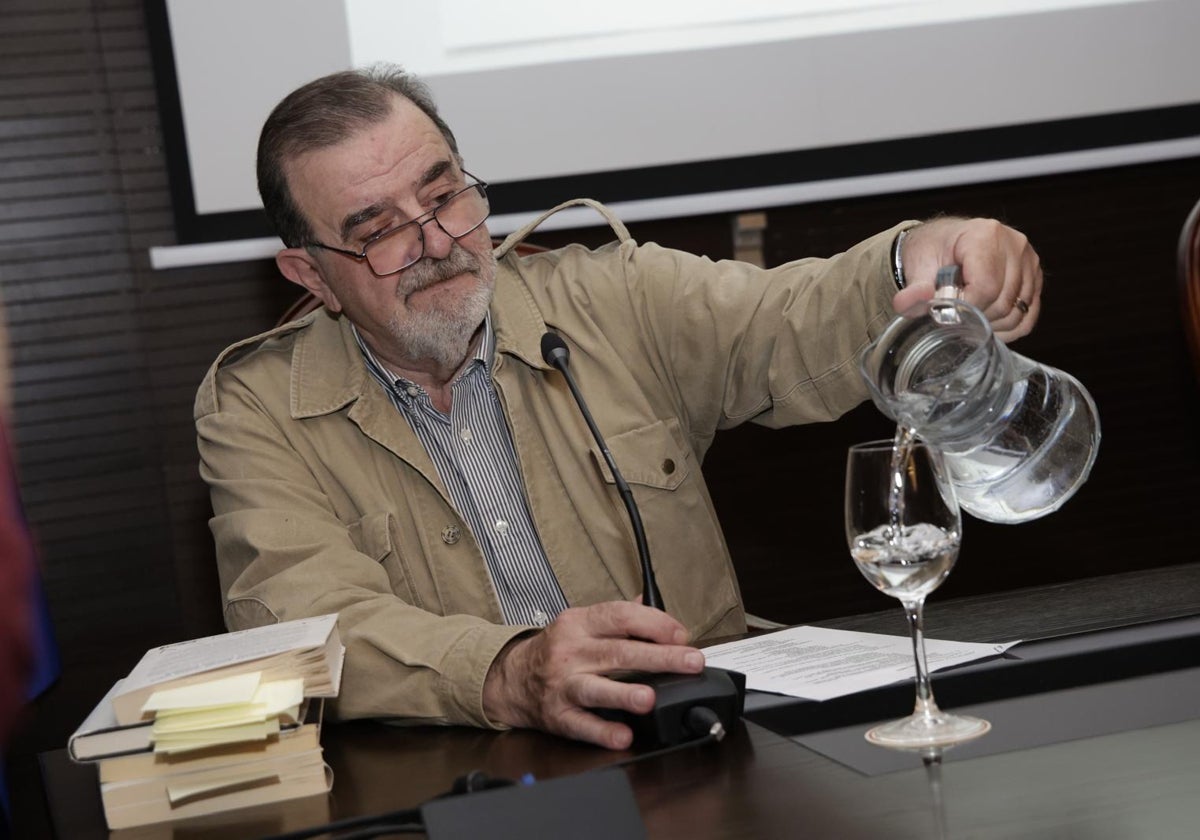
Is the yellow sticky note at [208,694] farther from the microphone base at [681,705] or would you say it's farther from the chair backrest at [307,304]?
the chair backrest at [307,304]

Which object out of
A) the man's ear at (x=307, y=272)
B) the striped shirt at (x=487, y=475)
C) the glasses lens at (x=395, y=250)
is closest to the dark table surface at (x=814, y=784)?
the striped shirt at (x=487, y=475)

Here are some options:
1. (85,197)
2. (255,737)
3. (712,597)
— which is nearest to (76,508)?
(85,197)

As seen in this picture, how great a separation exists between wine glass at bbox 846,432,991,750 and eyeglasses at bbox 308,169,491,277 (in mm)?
954

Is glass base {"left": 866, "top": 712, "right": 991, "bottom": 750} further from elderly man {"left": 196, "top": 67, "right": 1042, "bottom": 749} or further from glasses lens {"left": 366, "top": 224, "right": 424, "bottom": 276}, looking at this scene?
glasses lens {"left": 366, "top": 224, "right": 424, "bottom": 276}

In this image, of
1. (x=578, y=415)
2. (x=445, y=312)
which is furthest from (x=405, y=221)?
(x=578, y=415)

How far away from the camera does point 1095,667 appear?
1.09 metres

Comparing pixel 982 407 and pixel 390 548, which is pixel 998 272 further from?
pixel 390 548

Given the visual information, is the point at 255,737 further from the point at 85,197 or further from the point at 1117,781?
the point at 85,197

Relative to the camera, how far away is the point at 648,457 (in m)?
1.82

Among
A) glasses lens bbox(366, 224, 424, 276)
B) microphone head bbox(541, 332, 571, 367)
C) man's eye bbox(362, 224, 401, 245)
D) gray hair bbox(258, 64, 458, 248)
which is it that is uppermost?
gray hair bbox(258, 64, 458, 248)

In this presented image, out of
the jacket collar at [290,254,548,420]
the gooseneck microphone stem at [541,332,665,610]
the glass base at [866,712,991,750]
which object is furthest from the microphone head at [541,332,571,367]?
the glass base at [866,712,991,750]

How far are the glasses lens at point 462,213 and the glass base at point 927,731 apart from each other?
103 centimetres

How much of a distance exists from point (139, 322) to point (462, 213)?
1179 millimetres

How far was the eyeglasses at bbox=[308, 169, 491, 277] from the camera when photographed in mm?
1805
